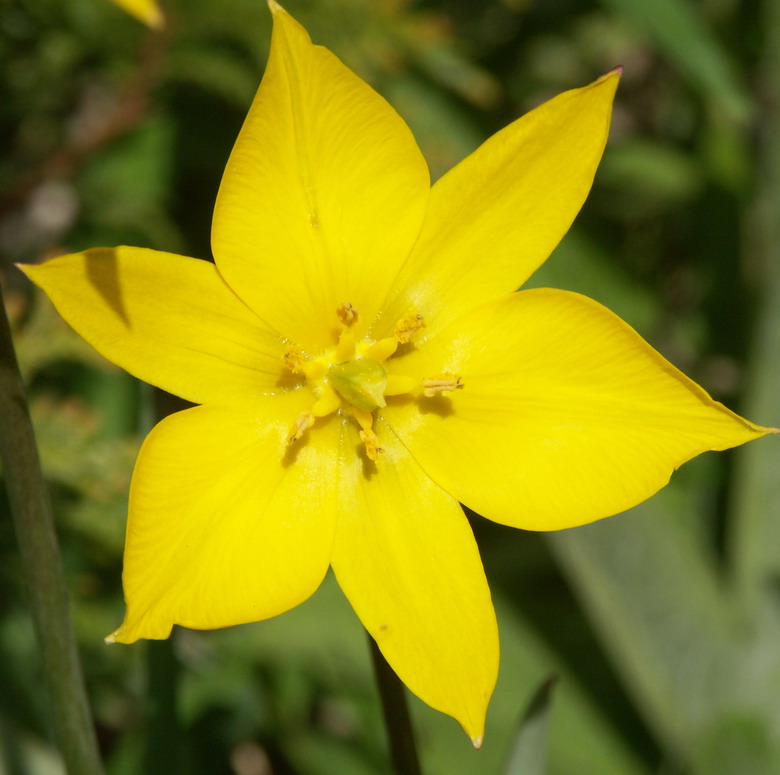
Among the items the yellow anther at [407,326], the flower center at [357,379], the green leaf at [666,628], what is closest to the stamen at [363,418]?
the flower center at [357,379]

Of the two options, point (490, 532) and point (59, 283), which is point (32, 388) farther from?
point (59, 283)

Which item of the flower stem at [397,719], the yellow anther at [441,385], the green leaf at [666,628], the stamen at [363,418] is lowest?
the green leaf at [666,628]

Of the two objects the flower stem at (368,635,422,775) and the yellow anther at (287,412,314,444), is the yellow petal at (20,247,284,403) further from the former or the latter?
the flower stem at (368,635,422,775)

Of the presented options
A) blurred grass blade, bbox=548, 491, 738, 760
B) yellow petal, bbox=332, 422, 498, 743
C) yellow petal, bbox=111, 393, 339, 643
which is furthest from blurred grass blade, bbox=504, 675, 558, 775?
blurred grass blade, bbox=548, 491, 738, 760

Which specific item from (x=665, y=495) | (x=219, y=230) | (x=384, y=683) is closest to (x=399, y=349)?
(x=219, y=230)

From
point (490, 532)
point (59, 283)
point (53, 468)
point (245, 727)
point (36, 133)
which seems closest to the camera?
point (59, 283)

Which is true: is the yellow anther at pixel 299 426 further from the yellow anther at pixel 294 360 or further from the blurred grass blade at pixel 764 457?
the blurred grass blade at pixel 764 457

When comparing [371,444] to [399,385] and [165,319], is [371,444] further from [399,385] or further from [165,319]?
[165,319]
